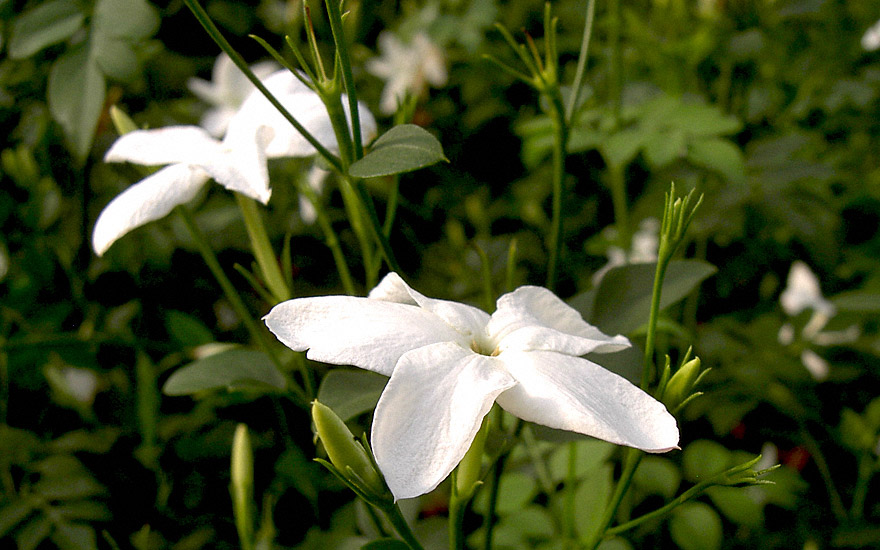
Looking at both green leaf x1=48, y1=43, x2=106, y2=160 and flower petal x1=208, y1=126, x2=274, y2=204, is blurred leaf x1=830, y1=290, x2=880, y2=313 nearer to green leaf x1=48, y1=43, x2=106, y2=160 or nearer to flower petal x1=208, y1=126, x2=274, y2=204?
flower petal x1=208, y1=126, x2=274, y2=204

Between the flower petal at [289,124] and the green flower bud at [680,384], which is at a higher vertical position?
the flower petal at [289,124]

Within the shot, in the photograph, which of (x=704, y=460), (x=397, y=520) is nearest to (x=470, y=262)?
(x=704, y=460)

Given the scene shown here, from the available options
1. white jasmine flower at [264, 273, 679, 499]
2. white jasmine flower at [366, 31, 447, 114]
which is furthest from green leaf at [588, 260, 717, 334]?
white jasmine flower at [366, 31, 447, 114]

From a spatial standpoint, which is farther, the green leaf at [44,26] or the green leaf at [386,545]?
the green leaf at [44,26]

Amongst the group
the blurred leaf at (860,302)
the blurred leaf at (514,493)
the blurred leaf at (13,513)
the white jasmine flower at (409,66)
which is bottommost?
the blurred leaf at (514,493)

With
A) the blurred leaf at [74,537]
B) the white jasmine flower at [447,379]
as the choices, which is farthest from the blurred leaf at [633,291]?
the blurred leaf at [74,537]

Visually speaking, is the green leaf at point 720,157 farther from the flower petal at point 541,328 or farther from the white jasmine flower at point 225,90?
the white jasmine flower at point 225,90

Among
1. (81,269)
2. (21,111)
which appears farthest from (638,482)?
(21,111)
